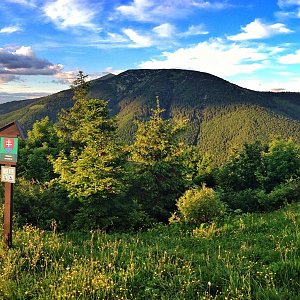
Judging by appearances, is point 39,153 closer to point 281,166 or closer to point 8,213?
point 8,213

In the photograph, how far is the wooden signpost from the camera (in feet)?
26.9

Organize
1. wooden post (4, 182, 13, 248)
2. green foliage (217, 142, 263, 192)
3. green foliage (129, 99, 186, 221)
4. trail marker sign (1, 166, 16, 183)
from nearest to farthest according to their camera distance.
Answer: trail marker sign (1, 166, 16, 183) → wooden post (4, 182, 13, 248) → green foliage (129, 99, 186, 221) → green foliage (217, 142, 263, 192)

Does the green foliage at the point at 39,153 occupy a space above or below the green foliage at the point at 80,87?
below

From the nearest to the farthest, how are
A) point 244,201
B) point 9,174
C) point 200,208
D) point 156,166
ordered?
point 9,174, point 200,208, point 156,166, point 244,201

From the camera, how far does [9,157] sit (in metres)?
8.24

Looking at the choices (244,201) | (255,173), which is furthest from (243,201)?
(255,173)

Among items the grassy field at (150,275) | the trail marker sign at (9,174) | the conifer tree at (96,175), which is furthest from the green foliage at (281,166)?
the trail marker sign at (9,174)

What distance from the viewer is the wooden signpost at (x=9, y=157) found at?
821 cm

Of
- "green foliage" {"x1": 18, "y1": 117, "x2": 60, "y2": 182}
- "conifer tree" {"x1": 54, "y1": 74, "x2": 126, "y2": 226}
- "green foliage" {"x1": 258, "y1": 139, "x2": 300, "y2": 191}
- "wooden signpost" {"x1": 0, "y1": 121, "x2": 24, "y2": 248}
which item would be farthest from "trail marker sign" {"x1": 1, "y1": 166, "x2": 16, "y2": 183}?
"green foliage" {"x1": 258, "y1": 139, "x2": 300, "y2": 191}

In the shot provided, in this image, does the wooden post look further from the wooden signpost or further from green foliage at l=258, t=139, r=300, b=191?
green foliage at l=258, t=139, r=300, b=191

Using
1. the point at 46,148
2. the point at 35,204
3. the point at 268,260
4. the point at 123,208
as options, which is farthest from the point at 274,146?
the point at 268,260

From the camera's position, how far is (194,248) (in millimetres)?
9539

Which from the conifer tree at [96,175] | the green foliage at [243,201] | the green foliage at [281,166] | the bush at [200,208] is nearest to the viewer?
the bush at [200,208]

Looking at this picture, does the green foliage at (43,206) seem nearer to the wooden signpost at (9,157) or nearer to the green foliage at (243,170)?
the wooden signpost at (9,157)
